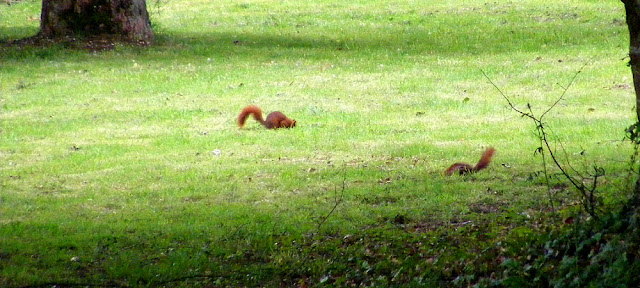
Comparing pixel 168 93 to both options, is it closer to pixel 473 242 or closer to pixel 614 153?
pixel 614 153

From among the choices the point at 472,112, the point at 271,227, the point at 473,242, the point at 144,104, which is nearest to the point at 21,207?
the point at 271,227

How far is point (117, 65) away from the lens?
17688 mm

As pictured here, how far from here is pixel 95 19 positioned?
19.3 meters

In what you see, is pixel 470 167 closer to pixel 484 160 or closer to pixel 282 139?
pixel 484 160

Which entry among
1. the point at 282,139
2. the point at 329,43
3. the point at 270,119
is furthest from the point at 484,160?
the point at 329,43

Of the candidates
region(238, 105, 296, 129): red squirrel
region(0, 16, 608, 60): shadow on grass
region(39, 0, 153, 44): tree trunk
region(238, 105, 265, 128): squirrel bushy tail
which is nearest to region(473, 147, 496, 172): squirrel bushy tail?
region(238, 105, 296, 129): red squirrel

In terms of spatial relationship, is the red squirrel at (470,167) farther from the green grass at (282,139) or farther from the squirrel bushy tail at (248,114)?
the squirrel bushy tail at (248,114)

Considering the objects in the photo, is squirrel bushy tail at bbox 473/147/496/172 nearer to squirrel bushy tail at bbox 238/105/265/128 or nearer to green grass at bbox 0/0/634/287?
green grass at bbox 0/0/634/287

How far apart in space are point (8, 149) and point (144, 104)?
3.23 m

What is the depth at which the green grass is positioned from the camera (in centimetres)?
→ 715

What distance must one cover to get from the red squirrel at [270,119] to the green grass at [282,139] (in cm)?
15

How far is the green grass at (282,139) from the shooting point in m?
7.15

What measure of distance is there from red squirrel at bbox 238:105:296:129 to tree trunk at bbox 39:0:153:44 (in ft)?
25.6

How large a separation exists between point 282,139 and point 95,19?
925 centimetres
